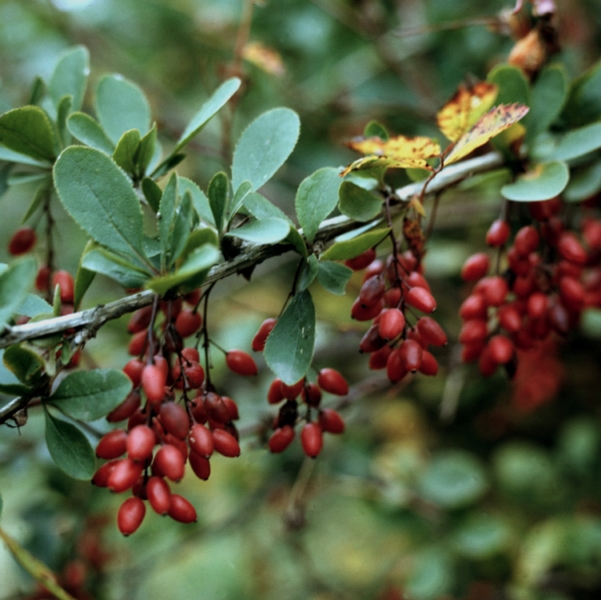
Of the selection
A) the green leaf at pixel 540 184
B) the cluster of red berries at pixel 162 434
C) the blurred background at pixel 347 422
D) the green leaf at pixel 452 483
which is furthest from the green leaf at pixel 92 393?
Answer: the green leaf at pixel 452 483

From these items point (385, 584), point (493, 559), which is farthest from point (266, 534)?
point (493, 559)

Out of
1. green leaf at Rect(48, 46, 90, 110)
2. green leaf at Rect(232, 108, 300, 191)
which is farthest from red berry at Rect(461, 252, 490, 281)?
green leaf at Rect(48, 46, 90, 110)

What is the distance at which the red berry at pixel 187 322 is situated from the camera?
0.84 metres

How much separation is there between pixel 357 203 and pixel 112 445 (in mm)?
423

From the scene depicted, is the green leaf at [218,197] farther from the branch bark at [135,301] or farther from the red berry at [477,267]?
the red berry at [477,267]

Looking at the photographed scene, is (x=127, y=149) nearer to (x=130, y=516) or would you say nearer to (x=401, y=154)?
(x=401, y=154)

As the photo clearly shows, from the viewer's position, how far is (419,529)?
1741 mm

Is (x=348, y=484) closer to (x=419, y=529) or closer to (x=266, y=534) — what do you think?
(x=419, y=529)

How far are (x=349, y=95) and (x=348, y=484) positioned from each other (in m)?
1.26

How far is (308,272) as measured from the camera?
0.74 meters

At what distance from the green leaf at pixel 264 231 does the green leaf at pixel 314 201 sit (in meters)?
0.07

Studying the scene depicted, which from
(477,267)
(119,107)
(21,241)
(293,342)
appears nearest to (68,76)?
(119,107)

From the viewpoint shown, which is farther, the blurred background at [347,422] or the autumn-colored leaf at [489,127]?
the blurred background at [347,422]

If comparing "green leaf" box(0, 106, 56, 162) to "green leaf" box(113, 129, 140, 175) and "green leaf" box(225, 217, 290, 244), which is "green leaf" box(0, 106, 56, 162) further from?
"green leaf" box(225, 217, 290, 244)
